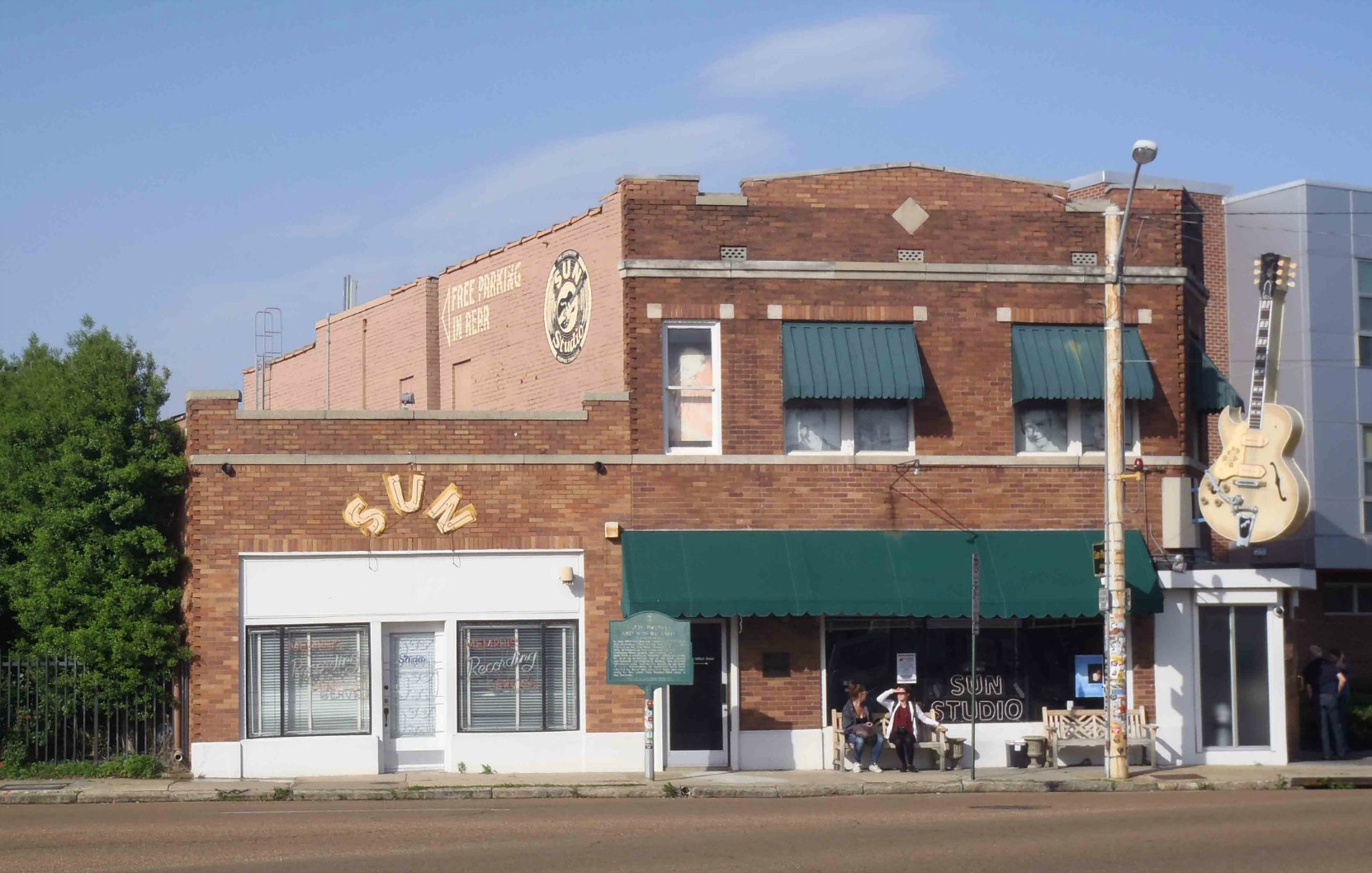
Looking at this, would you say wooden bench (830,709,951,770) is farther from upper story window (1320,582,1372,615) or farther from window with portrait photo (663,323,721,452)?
upper story window (1320,582,1372,615)

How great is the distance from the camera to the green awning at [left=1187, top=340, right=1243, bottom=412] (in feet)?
83.3

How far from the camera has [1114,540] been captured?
2219 cm

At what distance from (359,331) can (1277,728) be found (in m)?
21.7

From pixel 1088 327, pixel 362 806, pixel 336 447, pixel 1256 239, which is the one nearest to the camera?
pixel 362 806

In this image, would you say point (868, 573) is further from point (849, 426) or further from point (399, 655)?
point (399, 655)

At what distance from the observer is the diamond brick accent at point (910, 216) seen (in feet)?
80.2

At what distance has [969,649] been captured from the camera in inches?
952

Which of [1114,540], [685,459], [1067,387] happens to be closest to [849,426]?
[685,459]

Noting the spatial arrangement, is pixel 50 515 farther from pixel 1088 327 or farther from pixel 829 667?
pixel 1088 327

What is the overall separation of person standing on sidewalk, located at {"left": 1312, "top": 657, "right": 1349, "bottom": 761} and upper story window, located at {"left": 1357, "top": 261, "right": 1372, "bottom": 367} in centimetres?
1093

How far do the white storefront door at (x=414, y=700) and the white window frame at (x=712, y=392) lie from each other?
179 inches

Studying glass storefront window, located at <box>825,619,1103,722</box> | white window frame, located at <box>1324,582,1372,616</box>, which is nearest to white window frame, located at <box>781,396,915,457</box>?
glass storefront window, located at <box>825,619,1103,722</box>

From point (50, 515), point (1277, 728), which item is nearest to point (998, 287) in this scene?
point (1277, 728)

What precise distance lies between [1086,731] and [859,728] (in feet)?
12.0
